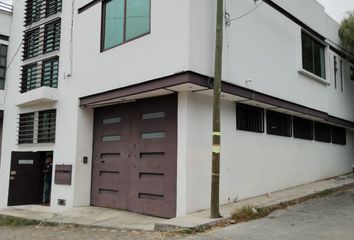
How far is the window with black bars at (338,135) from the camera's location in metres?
18.8

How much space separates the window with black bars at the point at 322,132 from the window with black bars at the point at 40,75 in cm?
1070

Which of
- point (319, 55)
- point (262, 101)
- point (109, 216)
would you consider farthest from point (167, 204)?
point (319, 55)

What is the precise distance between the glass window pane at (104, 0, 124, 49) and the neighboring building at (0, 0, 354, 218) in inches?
1.3

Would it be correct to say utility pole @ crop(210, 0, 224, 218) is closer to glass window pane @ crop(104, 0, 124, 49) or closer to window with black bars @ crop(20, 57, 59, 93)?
glass window pane @ crop(104, 0, 124, 49)

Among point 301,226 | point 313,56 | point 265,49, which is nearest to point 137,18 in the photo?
point 265,49

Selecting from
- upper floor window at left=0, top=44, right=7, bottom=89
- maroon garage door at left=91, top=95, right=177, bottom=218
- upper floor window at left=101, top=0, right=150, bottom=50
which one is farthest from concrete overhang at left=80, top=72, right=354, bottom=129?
upper floor window at left=0, top=44, right=7, bottom=89

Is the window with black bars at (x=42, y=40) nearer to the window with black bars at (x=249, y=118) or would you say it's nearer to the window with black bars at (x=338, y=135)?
the window with black bars at (x=249, y=118)

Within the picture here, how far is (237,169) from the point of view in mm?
11656

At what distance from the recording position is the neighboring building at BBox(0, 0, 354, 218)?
Result: 33.8 ft

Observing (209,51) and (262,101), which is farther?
(262,101)

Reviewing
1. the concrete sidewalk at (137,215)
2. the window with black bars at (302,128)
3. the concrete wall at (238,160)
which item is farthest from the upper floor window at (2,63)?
the window with black bars at (302,128)

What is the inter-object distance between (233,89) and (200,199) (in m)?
3.06

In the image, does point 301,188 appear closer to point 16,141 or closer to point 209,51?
point 209,51

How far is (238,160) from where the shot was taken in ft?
38.4
